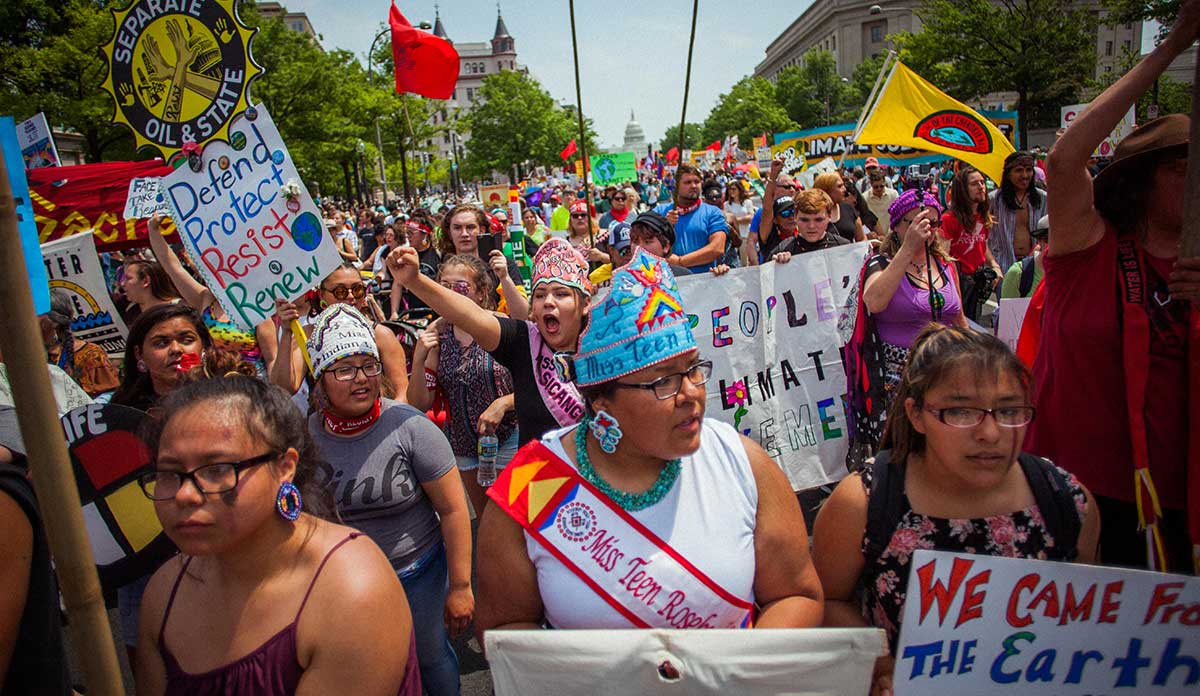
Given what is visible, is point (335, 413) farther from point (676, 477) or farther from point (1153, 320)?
point (1153, 320)

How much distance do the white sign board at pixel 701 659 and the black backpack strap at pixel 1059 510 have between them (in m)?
0.61

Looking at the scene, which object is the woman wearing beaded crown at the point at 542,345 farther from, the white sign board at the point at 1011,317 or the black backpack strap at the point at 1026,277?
the black backpack strap at the point at 1026,277

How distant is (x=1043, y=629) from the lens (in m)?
1.69

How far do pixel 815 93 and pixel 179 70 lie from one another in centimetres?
8294

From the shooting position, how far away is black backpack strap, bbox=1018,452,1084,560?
1.87 metres

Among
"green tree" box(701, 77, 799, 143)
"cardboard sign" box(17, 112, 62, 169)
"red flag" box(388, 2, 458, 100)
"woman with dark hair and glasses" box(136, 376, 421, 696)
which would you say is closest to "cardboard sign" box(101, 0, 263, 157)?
"woman with dark hair and glasses" box(136, 376, 421, 696)

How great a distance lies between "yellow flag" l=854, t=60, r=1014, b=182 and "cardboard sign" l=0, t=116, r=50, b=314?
5344 millimetres

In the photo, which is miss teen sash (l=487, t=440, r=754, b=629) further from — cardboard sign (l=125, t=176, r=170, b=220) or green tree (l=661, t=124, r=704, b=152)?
green tree (l=661, t=124, r=704, b=152)

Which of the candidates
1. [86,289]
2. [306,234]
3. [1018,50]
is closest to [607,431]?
[306,234]

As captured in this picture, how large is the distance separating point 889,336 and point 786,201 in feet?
10.3

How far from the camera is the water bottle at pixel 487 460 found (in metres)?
3.60

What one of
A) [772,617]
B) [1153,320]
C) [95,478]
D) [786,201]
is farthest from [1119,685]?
[786,201]

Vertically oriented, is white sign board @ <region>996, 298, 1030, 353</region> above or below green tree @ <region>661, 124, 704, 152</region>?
below

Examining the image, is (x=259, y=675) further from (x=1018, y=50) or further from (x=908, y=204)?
(x=1018, y=50)
